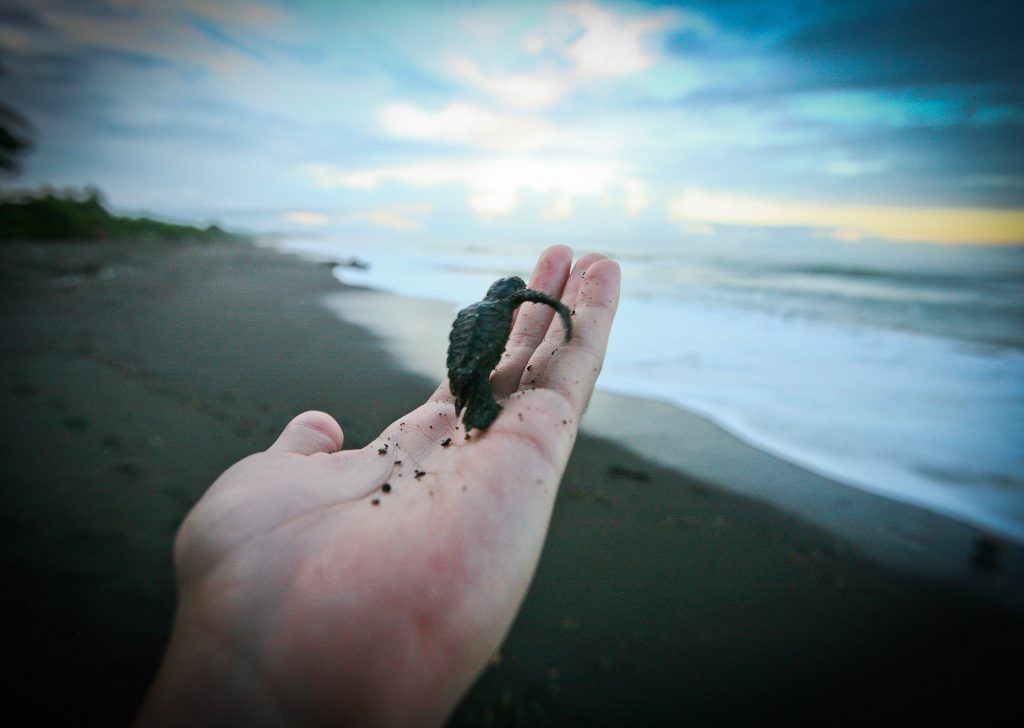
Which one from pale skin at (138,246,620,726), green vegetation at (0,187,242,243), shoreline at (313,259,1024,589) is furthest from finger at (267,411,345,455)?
green vegetation at (0,187,242,243)

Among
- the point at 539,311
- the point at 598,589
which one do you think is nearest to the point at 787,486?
the point at 598,589

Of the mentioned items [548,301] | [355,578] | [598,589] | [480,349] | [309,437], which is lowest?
Answer: [598,589]

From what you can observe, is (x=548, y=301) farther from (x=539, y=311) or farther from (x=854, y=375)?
(x=854, y=375)

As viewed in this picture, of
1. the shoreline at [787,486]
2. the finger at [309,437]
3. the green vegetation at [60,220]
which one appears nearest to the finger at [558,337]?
the finger at [309,437]

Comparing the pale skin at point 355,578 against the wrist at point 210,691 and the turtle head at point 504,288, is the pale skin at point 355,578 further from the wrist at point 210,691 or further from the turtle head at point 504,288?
the turtle head at point 504,288

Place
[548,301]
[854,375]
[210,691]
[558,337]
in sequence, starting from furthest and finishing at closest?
[854,375] → [558,337] → [548,301] → [210,691]

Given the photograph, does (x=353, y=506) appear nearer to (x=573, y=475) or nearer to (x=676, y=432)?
(x=573, y=475)

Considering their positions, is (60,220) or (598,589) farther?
(60,220)
